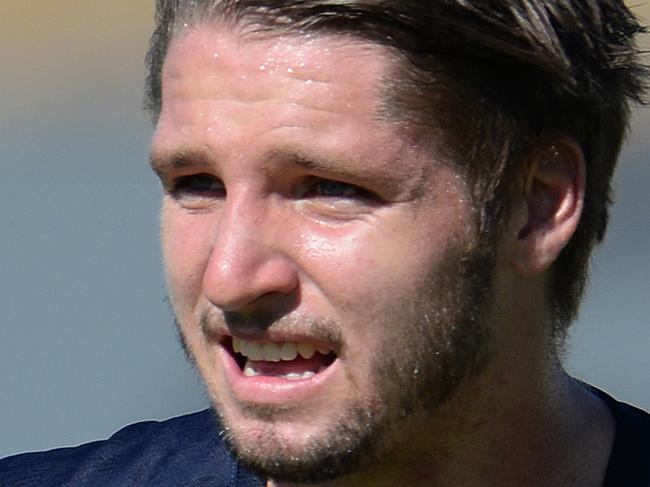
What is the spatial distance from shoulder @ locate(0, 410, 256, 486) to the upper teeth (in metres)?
0.35

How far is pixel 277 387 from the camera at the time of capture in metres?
2.00

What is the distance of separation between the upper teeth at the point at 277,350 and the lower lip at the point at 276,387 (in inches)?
1.0

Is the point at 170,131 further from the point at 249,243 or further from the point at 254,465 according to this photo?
the point at 254,465

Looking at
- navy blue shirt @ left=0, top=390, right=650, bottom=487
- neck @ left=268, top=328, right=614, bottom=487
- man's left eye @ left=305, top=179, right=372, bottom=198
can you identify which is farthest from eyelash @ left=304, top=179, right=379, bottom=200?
navy blue shirt @ left=0, top=390, right=650, bottom=487

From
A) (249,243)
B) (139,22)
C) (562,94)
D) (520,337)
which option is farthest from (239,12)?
(139,22)

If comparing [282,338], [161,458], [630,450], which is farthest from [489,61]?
[161,458]

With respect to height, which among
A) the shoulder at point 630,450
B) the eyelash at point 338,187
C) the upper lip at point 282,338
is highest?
the eyelash at point 338,187

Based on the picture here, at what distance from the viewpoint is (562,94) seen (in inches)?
83.2

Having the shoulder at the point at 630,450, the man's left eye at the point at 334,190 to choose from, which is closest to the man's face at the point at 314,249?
the man's left eye at the point at 334,190

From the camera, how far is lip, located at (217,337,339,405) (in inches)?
78.3

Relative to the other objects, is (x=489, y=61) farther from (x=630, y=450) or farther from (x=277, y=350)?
(x=630, y=450)

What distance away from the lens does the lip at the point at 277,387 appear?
199 cm

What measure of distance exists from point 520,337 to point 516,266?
0.37 feet

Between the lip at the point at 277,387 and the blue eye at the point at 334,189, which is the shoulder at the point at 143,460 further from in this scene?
the blue eye at the point at 334,189
